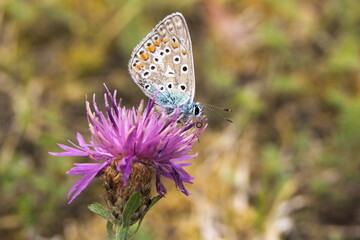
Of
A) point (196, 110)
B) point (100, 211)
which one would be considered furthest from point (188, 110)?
point (100, 211)

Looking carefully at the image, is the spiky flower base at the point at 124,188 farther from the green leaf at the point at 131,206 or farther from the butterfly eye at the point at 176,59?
the butterfly eye at the point at 176,59

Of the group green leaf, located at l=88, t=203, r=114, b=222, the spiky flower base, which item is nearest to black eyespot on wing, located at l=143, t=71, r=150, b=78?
the spiky flower base

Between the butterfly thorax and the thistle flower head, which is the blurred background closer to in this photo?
the butterfly thorax

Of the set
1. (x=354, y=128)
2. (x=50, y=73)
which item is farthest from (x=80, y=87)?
(x=354, y=128)

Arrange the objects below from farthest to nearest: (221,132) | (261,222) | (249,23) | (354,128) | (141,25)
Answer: (249,23)
(141,25)
(221,132)
(354,128)
(261,222)

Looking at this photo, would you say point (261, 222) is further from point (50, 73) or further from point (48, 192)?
point (50, 73)

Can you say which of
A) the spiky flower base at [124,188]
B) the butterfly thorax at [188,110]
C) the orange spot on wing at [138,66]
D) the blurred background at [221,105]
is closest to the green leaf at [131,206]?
the spiky flower base at [124,188]
